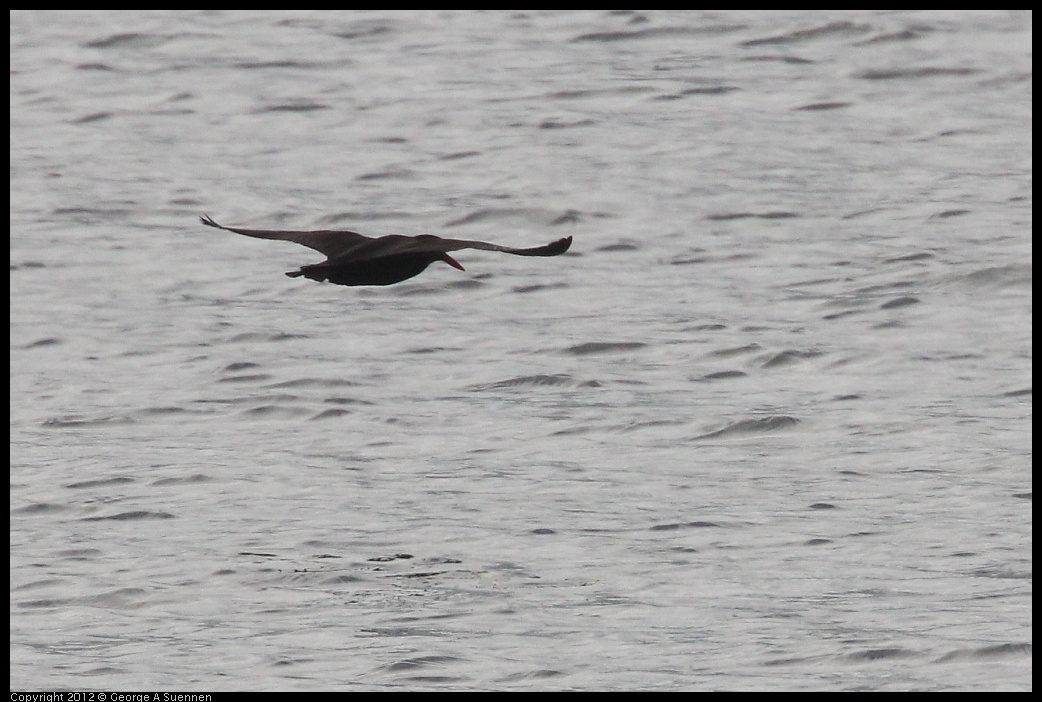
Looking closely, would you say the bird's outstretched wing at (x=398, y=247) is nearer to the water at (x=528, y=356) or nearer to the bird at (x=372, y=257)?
the bird at (x=372, y=257)

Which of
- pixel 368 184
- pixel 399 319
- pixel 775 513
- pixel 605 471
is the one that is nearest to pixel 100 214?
pixel 368 184

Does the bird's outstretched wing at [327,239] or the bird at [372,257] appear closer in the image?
the bird at [372,257]

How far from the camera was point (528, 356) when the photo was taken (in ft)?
69.6

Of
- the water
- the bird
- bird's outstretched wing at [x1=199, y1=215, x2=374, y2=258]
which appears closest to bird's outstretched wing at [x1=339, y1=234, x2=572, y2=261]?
the bird

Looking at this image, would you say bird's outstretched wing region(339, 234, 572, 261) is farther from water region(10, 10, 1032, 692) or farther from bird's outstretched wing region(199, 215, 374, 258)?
water region(10, 10, 1032, 692)

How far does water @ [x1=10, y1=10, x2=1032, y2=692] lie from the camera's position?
13.9 metres

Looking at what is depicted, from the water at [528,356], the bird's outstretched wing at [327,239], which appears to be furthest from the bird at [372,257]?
the water at [528,356]

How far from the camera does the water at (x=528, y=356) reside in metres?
13.9

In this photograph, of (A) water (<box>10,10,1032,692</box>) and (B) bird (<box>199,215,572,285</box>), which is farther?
(A) water (<box>10,10,1032,692</box>)

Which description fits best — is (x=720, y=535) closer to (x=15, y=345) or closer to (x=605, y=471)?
(x=605, y=471)

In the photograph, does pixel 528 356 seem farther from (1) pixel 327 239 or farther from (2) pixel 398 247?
(2) pixel 398 247

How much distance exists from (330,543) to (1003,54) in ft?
54.2

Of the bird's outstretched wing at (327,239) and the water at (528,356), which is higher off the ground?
the bird's outstretched wing at (327,239)

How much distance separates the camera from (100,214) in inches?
1048
